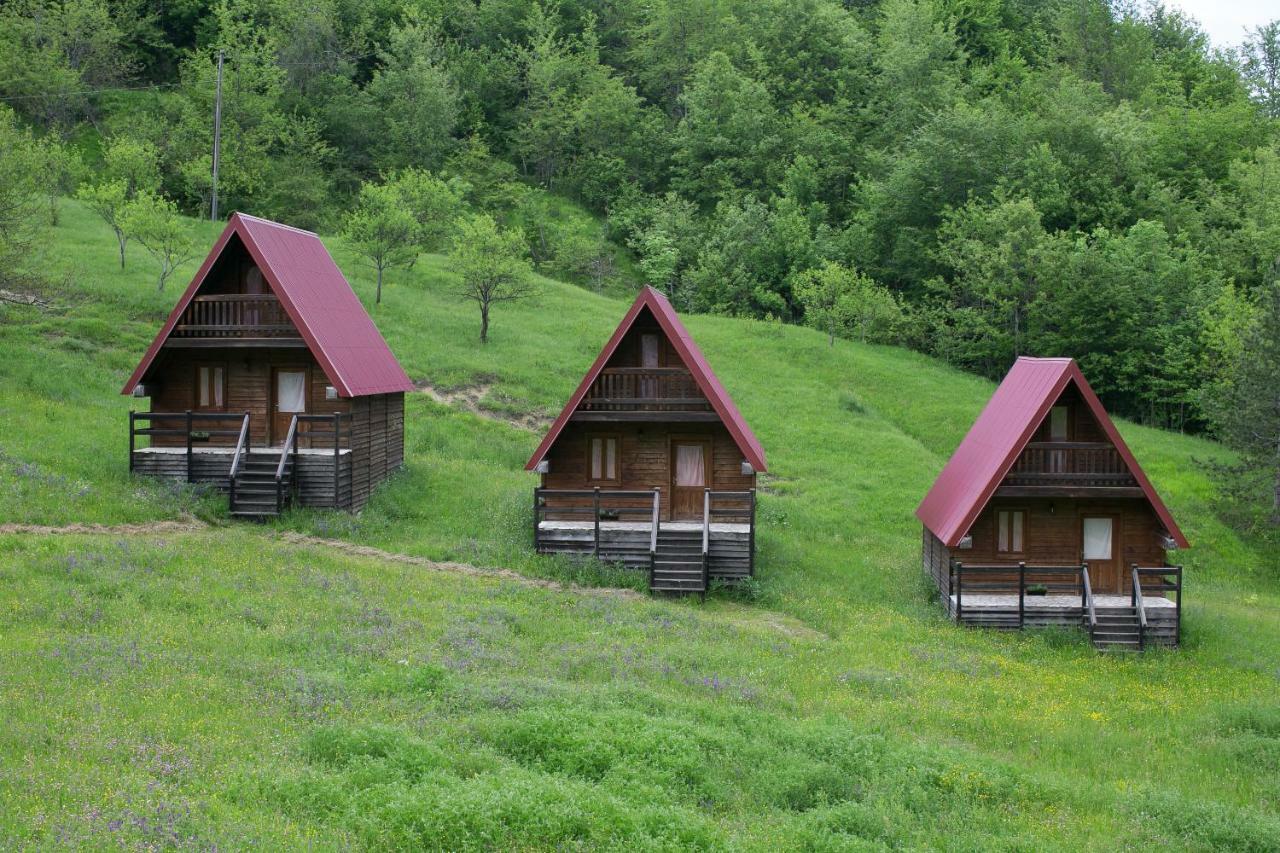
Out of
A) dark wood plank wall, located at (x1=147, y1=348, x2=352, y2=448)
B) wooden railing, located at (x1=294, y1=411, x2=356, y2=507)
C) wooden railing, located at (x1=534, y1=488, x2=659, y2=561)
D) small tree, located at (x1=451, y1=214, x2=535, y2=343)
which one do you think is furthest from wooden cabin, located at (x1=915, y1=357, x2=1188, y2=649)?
small tree, located at (x1=451, y1=214, x2=535, y2=343)

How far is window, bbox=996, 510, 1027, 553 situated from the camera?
25938 millimetres

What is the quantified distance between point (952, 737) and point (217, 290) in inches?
935

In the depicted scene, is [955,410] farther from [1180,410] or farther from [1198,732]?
[1198,732]

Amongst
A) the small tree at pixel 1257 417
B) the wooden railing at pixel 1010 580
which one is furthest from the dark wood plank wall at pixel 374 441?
the small tree at pixel 1257 417

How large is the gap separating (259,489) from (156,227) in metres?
20.3

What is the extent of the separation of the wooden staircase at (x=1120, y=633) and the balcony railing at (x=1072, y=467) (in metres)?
3.13

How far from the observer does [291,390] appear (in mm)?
29750

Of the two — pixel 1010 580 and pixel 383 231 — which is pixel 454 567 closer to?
pixel 1010 580

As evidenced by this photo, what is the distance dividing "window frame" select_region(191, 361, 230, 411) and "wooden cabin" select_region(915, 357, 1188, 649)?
2057 cm

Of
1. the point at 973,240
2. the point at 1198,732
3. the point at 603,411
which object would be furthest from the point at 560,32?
the point at 1198,732

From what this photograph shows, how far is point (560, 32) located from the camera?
99.6 m

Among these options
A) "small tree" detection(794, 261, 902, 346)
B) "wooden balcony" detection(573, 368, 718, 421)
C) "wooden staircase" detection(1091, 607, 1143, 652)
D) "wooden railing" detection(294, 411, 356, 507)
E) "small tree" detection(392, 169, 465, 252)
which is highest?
"small tree" detection(392, 169, 465, 252)

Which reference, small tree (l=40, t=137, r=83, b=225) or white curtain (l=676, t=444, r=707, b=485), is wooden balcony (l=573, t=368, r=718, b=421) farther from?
small tree (l=40, t=137, r=83, b=225)

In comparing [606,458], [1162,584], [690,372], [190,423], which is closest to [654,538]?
[606,458]
